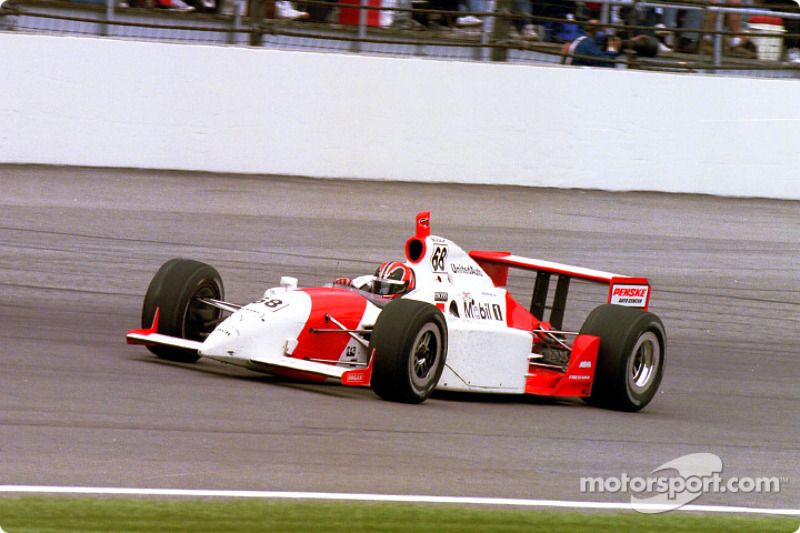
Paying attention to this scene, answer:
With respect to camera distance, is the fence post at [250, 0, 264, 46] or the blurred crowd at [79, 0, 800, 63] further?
the blurred crowd at [79, 0, 800, 63]

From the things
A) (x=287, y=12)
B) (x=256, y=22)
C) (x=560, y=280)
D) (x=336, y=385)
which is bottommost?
(x=336, y=385)

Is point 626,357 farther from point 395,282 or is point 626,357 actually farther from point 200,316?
point 200,316

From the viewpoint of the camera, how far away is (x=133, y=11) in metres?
12.5

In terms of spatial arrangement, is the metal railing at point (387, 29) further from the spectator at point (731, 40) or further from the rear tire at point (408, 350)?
the rear tire at point (408, 350)

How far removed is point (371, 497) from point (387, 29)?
8753 mm

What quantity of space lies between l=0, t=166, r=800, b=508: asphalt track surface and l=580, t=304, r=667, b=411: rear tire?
16 cm

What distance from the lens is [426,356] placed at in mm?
6984

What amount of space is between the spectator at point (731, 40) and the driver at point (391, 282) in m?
7.06

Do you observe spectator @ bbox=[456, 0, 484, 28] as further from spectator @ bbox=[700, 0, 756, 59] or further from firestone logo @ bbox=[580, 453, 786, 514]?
firestone logo @ bbox=[580, 453, 786, 514]

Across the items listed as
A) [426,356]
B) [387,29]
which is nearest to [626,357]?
[426,356]

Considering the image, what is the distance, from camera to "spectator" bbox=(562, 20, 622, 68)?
13.2m

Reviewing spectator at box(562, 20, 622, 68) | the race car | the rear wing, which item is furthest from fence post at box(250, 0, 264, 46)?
the race car

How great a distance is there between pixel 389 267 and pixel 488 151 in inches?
208

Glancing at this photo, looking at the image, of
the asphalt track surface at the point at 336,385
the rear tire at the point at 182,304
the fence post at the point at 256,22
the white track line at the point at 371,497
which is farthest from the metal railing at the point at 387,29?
the white track line at the point at 371,497
